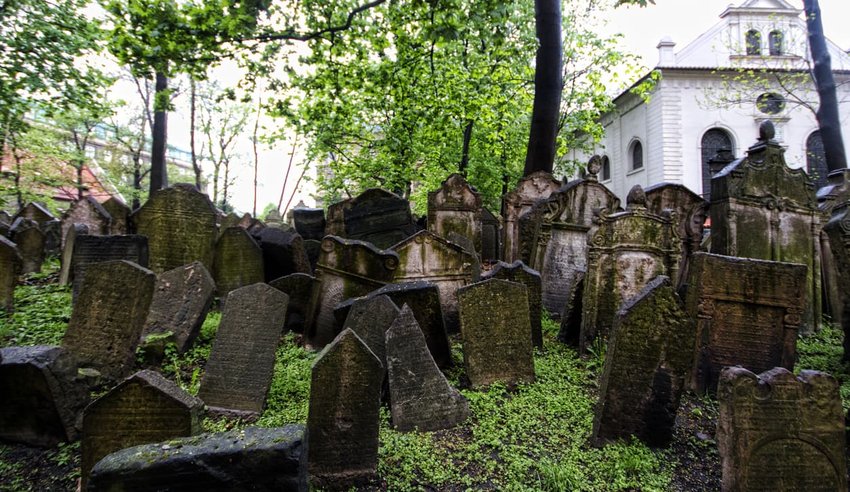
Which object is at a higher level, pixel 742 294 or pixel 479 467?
pixel 742 294

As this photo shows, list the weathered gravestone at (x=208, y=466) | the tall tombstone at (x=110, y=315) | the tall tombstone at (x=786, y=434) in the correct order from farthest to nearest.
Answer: the tall tombstone at (x=110, y=315), the tall tombstone at (x=786, y=434), the weathered gravestone at (x=208, y=466)

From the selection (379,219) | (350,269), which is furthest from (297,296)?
(379,219)

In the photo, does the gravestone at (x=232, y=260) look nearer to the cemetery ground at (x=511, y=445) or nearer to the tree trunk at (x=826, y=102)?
the cemetery ground at (x=511, y=445)

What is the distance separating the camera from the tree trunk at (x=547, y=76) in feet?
30.1

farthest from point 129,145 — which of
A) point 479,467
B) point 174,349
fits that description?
point 479,467

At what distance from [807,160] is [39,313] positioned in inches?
1126

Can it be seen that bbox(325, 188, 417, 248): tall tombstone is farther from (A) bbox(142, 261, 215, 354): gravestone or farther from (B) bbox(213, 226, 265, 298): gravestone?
(A) bbox(142, 261, 215, 354): gravestone

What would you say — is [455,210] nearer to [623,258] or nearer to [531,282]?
[531,282]

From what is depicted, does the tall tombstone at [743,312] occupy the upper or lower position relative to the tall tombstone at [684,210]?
lower

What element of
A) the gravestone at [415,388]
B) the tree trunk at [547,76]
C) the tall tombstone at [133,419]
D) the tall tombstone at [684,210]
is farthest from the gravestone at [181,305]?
the tree trunk at [547,76]

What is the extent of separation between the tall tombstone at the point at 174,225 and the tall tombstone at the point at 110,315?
92.1 inches

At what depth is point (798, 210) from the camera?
6.23 meters

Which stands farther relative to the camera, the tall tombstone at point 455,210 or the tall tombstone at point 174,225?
the tall tombstone at point 455,210

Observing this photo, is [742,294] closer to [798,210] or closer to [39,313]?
[798,210]
